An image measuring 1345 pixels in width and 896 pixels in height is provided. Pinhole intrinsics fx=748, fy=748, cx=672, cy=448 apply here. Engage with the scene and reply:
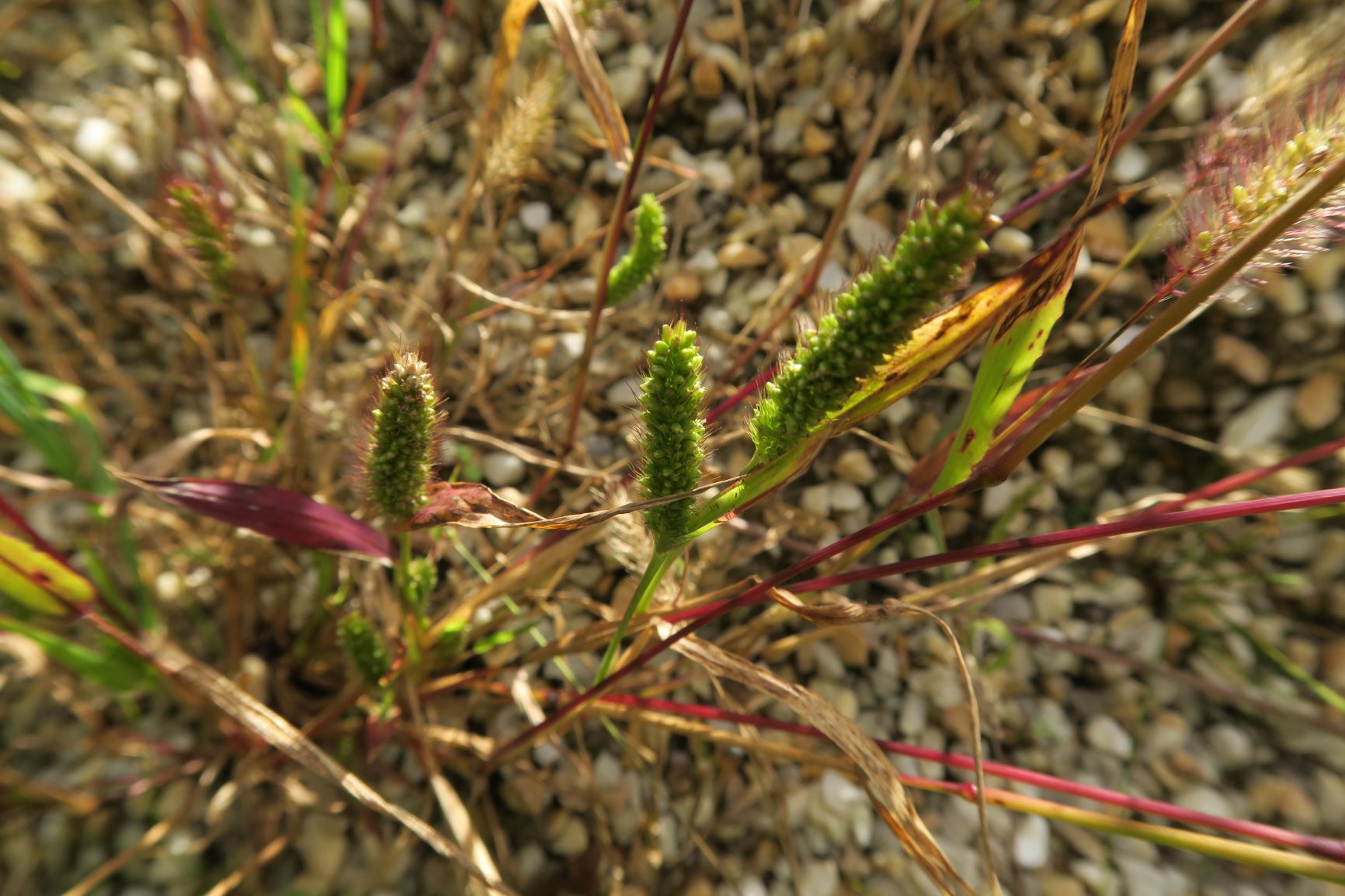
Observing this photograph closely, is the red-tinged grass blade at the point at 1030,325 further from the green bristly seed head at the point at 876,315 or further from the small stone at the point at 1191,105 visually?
the small stone at the point at 1191,105

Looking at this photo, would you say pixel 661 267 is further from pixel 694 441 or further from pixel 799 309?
pixel 694 441

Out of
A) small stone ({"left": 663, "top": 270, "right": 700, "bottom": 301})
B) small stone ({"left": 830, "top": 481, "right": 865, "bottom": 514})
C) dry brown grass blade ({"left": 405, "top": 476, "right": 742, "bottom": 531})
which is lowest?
small stone ({"left": 830, "top": 481, "right": 865, "bottom": 514})

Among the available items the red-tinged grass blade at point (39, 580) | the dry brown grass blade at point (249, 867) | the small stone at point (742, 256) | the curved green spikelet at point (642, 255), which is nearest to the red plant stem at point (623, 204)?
the curved green spikelet at point (642, 255)

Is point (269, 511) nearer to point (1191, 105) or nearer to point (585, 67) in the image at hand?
point (585, 67)

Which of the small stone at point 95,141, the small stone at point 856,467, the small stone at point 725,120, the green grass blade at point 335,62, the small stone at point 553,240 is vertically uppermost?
the small stone at point 95,141

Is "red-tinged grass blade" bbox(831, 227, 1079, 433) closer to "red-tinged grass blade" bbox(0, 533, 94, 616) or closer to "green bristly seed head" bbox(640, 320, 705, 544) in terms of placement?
"green bristly seed head" bbox(640, 320, 705, 544)

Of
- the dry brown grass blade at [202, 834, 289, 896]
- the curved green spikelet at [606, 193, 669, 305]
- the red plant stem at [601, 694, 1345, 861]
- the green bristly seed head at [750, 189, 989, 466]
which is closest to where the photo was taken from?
the green bristly seed head at [750, 189, 989, 466]

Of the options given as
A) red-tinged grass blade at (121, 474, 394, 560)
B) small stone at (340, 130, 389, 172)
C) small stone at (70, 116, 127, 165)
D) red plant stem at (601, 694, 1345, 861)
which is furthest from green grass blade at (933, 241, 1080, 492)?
small stone at (70, 116, 127, 165)
